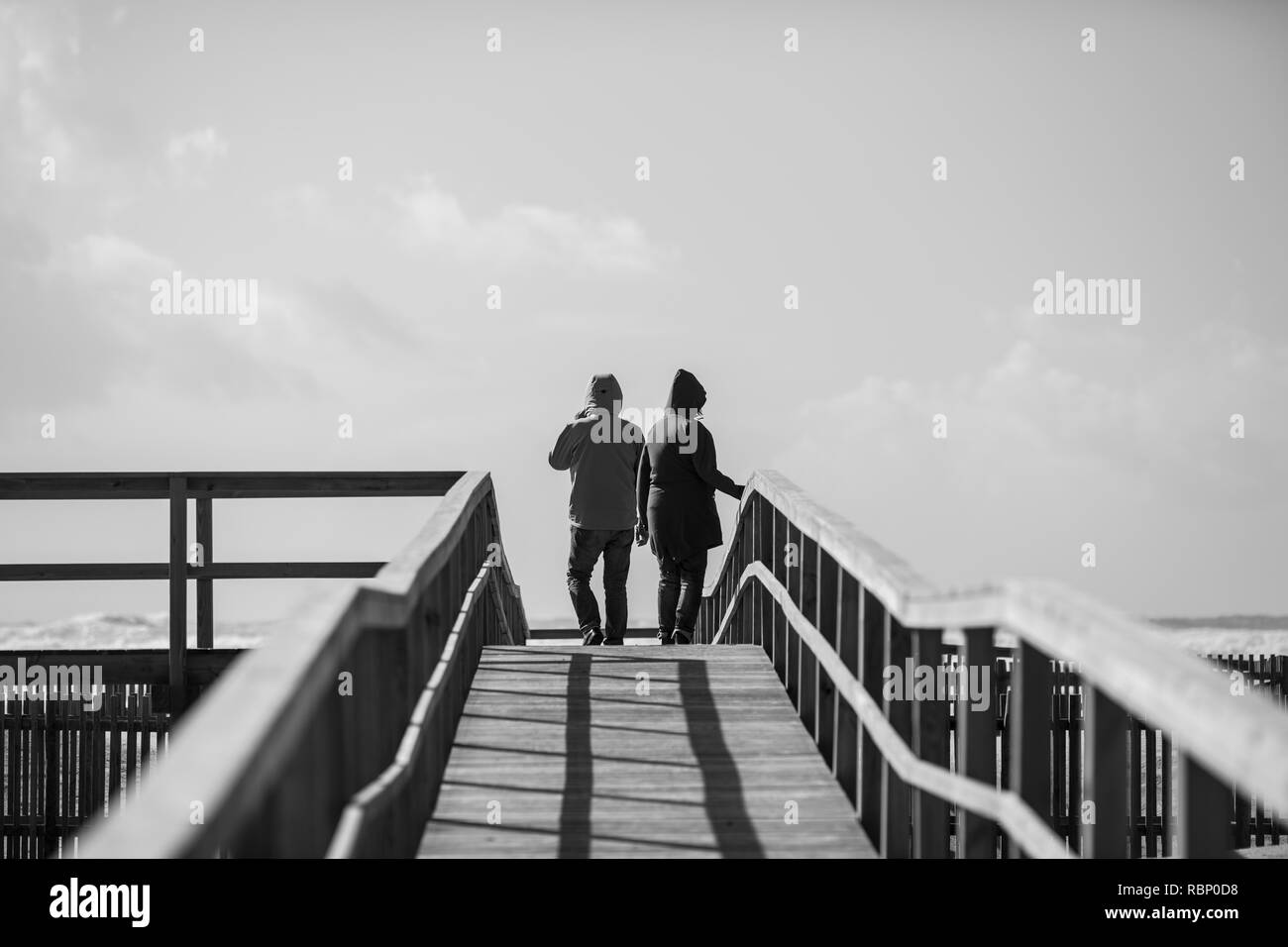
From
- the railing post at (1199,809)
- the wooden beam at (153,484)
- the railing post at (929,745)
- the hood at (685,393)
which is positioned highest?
the hood at (685,393)

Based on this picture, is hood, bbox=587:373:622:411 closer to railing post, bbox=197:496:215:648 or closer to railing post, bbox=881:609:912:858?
railing post, bbox=197:496:215:648

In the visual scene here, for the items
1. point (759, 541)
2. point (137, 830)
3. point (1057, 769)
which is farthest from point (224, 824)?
point (1057, 769)

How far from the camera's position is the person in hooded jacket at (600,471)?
9.15 meters

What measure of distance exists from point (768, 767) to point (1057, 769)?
7127 mm

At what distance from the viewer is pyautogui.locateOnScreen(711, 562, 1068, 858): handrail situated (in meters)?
3.04

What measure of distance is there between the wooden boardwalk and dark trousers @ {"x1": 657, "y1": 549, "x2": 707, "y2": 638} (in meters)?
1.98

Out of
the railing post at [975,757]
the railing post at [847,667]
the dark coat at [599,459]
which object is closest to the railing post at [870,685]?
the railing post at [847,667]

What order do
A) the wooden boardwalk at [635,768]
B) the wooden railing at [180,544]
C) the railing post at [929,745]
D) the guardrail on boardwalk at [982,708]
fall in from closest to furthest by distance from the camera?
the guardrail on boardwalk at [982,708] < the railing post at [929,745] < the wooden boardwalk at [635,768] < the wooden railing at [180,544]

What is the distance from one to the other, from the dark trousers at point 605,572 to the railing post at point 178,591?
250cm

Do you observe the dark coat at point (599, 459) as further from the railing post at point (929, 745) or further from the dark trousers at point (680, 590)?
the railing post at point (929, 745)

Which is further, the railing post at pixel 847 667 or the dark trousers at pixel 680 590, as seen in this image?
the dark trousers at pixel 680 590

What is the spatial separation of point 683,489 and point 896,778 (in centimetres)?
510

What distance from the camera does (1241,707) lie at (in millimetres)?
2059
